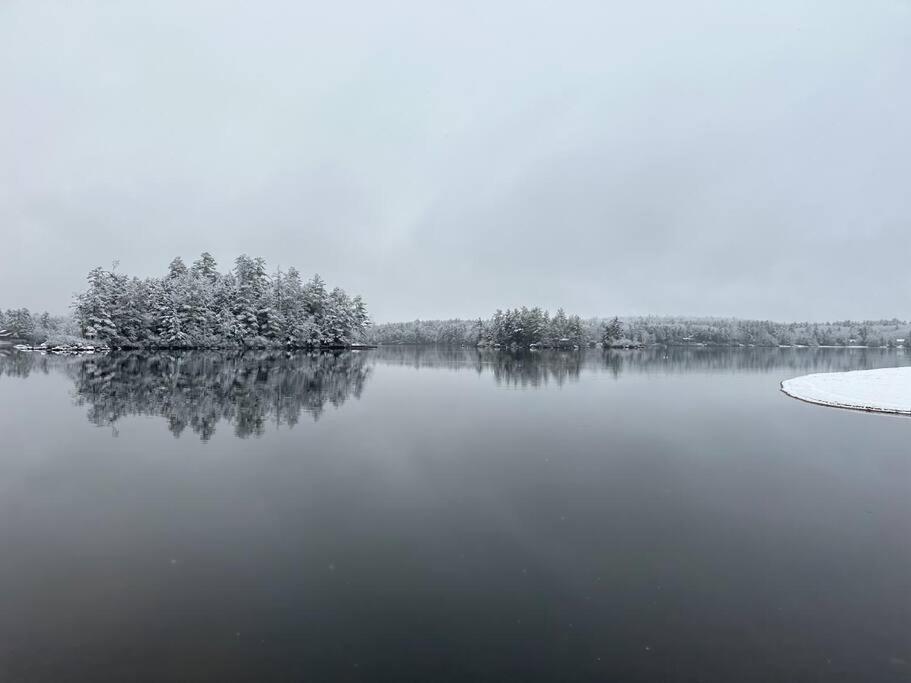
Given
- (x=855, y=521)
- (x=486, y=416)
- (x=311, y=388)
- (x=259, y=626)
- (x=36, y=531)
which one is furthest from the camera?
(x=311, y=388)

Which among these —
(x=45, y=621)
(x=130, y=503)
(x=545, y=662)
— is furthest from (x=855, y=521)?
(x=130, y=503)

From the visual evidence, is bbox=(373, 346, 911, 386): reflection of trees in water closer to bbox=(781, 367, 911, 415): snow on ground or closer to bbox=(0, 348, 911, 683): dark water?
bbox=(781, 367, 911, 415): snow on ground

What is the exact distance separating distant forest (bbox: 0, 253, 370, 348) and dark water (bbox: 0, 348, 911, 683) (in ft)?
242

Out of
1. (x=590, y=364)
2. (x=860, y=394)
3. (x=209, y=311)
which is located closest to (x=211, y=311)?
(x=209, y=311)

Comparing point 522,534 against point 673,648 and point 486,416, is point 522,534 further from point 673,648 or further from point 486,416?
point 486,416

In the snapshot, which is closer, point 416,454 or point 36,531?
point 36,531

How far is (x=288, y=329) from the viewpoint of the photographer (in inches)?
3858

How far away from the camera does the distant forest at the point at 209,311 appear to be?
80062 millimetres

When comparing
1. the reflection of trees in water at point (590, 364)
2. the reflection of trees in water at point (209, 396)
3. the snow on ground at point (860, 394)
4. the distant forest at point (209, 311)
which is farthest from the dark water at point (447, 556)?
the distant forest at point (209, 311)

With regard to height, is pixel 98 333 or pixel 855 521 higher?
pixel 98 333

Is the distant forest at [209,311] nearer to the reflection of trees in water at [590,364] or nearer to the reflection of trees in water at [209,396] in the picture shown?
the reflection of trees in water at [590,364]

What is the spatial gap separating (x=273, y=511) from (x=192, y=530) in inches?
61.8

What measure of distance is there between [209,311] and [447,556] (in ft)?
301

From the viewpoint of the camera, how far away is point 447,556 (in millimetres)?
8438
